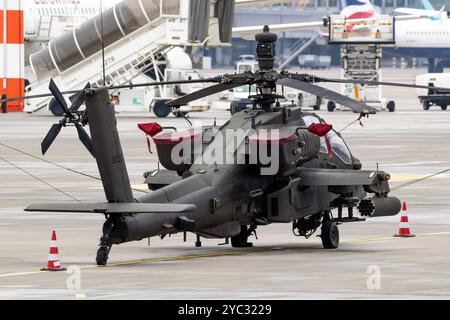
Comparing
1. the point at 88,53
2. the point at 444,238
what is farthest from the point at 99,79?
the point at 444,238

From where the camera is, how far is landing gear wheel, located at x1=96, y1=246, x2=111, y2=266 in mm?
23984

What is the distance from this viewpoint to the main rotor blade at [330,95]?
23.7m

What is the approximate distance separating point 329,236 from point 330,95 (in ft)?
13.1

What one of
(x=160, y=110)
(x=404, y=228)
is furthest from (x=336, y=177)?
(x=160, y=110)

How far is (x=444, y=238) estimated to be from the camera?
29.4m

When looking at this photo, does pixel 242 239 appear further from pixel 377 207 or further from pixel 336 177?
pixel 377 207

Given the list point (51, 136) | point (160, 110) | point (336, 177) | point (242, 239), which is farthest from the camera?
point (160, 110)

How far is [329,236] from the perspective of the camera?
1089 inches

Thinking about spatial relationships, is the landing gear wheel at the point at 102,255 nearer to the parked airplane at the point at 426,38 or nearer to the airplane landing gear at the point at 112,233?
the airplane landing gear at the point at 112,233

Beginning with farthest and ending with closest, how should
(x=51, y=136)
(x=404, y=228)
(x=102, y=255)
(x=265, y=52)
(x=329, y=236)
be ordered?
(x=404, y=228), (x=329, y=236), (x=265, y=52), (x=102, y=255), (x=51, y=136)

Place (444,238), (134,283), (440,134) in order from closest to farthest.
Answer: (134,283) → (444,238) → (440,134)
